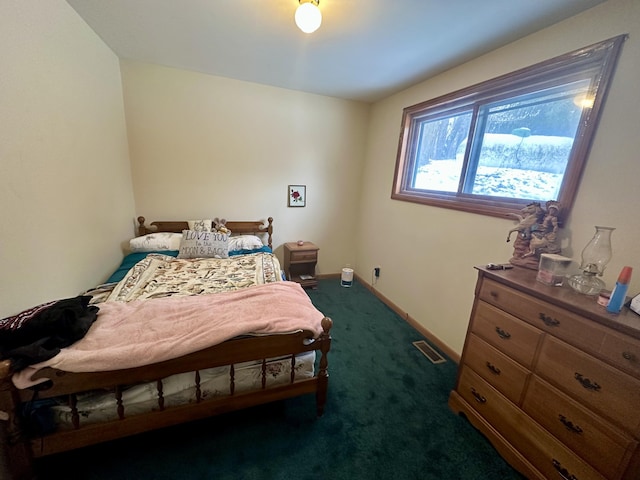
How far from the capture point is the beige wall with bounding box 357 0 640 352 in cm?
125

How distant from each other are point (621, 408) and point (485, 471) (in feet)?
2.40

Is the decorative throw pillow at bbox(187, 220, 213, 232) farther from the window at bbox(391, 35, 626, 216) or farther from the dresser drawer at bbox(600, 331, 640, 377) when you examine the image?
the dresser drawer at bbox(600, 331, 640, 377)

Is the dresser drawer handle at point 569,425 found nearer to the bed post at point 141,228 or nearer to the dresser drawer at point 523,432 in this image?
the dresser drawer at point 523,432

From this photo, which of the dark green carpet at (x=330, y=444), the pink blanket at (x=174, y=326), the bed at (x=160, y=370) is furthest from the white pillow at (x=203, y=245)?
the dark green carpet at (x=330, y=444)

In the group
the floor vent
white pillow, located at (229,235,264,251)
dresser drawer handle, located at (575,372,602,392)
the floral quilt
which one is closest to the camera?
dresser drawer handle, located at (575,372,602,392)

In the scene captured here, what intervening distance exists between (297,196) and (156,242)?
1736mm

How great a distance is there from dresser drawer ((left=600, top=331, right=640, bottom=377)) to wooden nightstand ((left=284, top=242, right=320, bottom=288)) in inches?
104

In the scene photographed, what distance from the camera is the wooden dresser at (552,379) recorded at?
0.96m

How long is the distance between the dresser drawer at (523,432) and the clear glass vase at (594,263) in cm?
72

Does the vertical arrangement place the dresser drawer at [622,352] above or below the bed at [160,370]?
above

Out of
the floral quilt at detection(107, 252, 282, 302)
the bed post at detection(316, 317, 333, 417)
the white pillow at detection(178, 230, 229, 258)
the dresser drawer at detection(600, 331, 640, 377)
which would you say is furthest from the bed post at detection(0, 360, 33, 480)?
the dresser drawer at detection(600, 331, 640, 377)

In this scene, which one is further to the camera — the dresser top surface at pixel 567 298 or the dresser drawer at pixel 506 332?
the dresser drawer at pixel 506 332

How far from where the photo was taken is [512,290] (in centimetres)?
134

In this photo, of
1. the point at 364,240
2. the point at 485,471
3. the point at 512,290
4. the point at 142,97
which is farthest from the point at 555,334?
the point at 142,97
